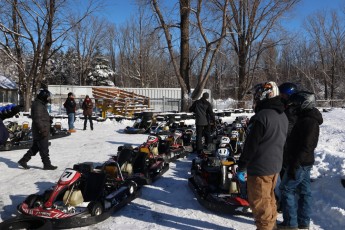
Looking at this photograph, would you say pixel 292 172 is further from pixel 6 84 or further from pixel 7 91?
pixel 7 91

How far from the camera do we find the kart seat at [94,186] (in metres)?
5.20

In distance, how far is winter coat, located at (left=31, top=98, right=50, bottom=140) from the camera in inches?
301

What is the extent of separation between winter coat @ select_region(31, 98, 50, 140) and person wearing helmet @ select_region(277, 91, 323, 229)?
5318 mm

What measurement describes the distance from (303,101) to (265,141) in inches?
34.9

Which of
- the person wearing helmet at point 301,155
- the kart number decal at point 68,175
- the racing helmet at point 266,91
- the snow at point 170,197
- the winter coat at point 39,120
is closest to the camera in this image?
the racing helmet at point 266,91

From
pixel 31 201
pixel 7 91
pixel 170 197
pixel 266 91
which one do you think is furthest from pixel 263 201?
pixel 7 91

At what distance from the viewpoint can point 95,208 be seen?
472cm

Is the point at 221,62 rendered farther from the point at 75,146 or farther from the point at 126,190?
the point at 126,190

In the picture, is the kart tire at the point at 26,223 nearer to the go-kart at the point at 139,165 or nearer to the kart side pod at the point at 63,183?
the kart side pod at the point at 63,183

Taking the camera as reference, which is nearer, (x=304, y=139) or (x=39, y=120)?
(x=304, y=139)

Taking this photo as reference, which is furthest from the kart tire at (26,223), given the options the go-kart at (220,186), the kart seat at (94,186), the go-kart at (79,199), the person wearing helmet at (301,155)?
the person wearing helmet at (301,155)

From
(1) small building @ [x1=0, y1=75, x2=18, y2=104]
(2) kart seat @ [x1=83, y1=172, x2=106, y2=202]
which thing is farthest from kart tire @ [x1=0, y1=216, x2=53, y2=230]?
(1) small building @ [x1=0, y1=75, x2=18, y2=104]

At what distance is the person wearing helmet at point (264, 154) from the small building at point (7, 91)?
117 feet

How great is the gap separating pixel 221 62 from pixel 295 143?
62.1 m
